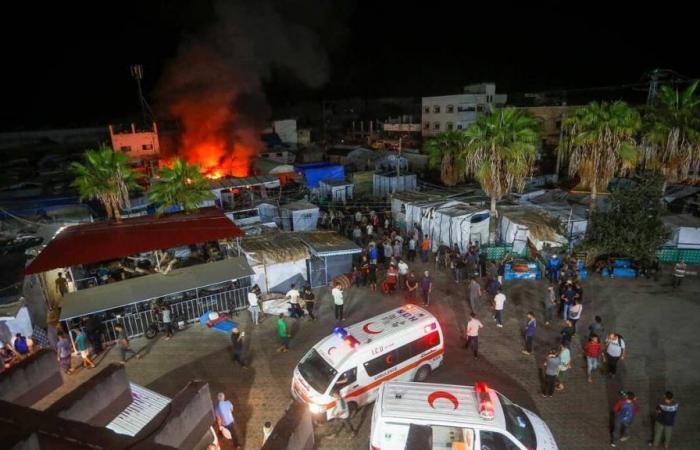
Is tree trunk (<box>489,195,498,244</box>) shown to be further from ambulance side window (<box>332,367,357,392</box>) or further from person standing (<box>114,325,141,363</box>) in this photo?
person standing (<box>114,325,141,363</box>)

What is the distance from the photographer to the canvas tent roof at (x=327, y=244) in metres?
17.3

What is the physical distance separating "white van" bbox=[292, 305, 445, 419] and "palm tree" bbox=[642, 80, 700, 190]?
16076 mm

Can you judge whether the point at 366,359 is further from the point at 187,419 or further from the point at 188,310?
the point at 188,310

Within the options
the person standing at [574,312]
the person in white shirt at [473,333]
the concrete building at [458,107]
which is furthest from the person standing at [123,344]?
the concrete building at [458,107]

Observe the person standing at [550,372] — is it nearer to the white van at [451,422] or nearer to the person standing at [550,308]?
the white van at [451,422]

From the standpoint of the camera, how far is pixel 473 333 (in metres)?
12.0

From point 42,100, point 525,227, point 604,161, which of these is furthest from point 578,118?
point 42,100

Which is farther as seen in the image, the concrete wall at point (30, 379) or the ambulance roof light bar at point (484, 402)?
the ambulance roof light bar at point (484, 402)

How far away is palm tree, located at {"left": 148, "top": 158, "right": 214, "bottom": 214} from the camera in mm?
18812

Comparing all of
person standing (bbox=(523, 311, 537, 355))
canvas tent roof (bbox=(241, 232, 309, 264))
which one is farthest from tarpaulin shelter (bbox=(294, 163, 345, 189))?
person standing (bbox=(523, 311, 537, 355))

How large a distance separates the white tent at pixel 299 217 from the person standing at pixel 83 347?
13.0m

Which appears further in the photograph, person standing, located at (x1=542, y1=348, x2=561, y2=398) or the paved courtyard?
person standing, located at (x1=542, y1=348, x2=561, y2=398)

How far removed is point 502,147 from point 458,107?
35.6 m

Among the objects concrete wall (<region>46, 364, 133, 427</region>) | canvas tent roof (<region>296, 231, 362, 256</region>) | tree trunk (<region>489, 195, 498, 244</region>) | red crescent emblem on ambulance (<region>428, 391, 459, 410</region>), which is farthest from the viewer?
tree trunk (<region>489, 195, 498, 244</region>)
